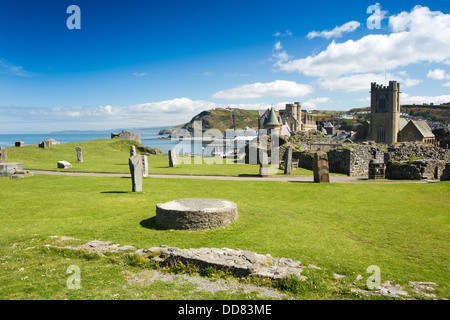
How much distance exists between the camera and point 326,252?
27.6 ft

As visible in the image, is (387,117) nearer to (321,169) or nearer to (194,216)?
(321,169)

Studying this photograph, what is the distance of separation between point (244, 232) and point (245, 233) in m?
0.12

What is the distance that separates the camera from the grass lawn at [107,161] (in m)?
28.5

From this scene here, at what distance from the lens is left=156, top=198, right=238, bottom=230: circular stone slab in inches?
410

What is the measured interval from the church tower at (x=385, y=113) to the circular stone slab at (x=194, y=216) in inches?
3706

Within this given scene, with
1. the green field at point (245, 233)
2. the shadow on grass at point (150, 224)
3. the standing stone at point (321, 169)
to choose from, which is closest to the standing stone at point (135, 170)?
the green field at point (245, 233)

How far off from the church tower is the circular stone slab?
94.1m

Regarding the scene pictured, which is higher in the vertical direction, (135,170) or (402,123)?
(402,123)

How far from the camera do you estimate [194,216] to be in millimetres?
10383

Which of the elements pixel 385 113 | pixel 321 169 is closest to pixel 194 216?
pixel 321 169
